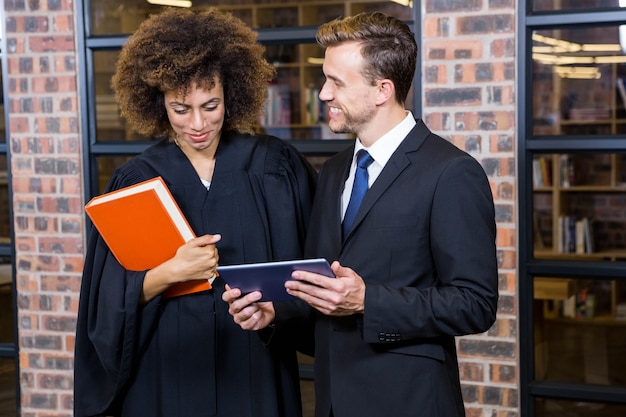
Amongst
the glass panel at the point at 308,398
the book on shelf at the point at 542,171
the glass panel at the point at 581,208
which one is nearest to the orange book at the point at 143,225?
the glass panel at the point at 581,208

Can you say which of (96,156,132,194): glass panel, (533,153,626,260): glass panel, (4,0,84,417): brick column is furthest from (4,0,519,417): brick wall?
(533,153,626,260): glass panel

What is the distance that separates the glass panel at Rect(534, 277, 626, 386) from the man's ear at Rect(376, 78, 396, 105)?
5.51ft

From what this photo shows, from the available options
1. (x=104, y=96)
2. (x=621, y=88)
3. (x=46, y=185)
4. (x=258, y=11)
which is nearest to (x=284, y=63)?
(x=258, y=11)

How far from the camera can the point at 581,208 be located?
4.27 metres

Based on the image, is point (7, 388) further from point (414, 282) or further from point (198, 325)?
point (414, 282)

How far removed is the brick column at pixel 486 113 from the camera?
3.40 meters

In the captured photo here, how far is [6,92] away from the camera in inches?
159

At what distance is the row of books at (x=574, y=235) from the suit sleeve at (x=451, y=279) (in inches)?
76.8

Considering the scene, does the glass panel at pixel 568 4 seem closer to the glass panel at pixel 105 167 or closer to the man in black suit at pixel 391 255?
the man in black suit at pixel 391 255

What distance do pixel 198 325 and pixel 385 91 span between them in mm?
951

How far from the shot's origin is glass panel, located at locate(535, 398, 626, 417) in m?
3.63

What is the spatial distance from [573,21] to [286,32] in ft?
4.08

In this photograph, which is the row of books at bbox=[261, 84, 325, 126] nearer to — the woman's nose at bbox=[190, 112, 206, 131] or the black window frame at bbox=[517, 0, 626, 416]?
the black window frame at bbox=[517, 0, 626, 416]

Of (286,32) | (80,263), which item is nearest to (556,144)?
(286,32)
